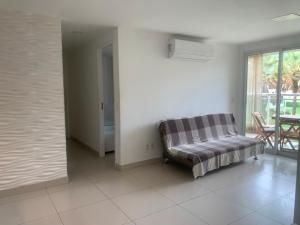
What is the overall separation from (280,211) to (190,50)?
2.75 meters

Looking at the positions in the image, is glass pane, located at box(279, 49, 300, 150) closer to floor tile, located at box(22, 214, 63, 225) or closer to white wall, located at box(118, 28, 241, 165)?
white wall, located at box(118, 28, 241, 165)

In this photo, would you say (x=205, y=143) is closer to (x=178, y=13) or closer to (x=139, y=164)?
(x=139, y=164)

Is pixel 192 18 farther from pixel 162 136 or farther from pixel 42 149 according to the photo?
pixel 42 149

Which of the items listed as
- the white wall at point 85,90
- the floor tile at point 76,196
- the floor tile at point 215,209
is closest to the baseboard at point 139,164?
the floor tile at point 76,196

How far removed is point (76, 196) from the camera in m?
2.74

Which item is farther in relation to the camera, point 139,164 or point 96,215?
point 139,164

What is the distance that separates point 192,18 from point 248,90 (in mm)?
2660

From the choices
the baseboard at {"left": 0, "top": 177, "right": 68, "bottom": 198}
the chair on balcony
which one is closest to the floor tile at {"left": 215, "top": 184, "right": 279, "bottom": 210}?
the chair on balcony

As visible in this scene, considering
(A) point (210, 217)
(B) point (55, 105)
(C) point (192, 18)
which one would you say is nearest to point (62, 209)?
(B) point (55, 105)

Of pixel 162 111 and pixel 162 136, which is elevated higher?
pixel 162 111

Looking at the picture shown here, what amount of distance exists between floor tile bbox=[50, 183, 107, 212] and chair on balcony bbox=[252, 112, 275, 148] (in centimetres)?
348

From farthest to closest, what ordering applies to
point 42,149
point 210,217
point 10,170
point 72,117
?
1. point 72,117
2. point 42,149
3. point 10,170
4. point 210,217

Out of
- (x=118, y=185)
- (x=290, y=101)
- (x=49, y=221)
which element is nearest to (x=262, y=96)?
(x=290, y=101)

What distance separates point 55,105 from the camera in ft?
9.77
